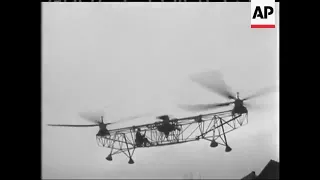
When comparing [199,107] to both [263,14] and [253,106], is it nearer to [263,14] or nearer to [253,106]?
[253,106]

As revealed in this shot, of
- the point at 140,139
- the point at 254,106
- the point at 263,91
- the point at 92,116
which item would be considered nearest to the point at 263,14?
the point at 263,91

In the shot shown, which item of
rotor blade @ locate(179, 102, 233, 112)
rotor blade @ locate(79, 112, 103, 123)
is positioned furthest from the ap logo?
rotor blade @ locate(79, 112, 103, 123)

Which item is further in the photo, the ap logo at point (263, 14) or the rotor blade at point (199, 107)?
the rotor blade at point (199, 107)

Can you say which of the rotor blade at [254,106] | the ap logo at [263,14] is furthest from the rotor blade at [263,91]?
the ap logo at [263,14]

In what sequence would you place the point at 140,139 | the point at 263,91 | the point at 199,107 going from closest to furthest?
1. the point at 263,91
2. the point at 199,107
3. the point at 140,139

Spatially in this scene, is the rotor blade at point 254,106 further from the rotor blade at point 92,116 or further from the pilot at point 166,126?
the rotor blade at point 92,116
